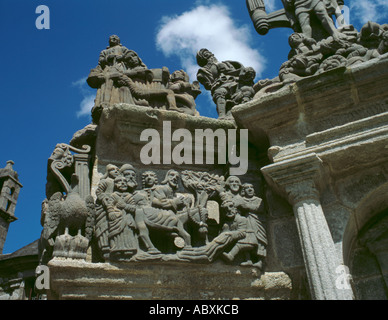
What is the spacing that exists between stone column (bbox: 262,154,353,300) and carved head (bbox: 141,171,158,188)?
0.97 meters

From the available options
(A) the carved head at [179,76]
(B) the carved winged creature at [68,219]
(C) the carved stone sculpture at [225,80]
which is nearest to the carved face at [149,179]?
(B) the carved winged creature at [68,219]

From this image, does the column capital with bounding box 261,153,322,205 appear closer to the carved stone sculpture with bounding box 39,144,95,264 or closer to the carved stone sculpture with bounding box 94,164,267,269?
the carved stone sculpture with bounding box 94,164,267,269

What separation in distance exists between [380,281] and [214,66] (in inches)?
123

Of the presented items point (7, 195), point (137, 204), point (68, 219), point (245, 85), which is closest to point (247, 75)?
point (245, 85)

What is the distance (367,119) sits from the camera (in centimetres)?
350

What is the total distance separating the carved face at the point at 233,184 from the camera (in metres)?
3.76

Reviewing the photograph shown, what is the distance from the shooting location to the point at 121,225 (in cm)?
324

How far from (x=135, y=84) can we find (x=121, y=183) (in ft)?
5.12

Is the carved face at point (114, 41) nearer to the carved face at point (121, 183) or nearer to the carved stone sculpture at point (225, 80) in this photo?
the carved stone sculpture at point (225, 80)

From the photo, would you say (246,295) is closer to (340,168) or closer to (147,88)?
(340,168)

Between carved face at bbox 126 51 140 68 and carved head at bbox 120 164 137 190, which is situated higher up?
carved face at bbox 126 51 140 68

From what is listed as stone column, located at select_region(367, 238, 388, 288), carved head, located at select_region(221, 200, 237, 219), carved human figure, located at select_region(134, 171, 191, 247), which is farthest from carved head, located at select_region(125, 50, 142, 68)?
stone column, located at select_region(367, 238, 388, 288)

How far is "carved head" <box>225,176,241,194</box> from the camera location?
376 cm
